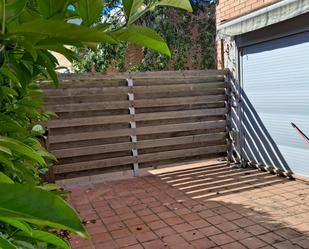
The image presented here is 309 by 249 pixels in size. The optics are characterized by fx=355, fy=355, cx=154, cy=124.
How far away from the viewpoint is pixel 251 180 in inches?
231

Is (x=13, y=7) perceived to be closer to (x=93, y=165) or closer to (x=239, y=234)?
(x=239, y=234)

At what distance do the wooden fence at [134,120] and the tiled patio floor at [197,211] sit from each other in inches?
20.5

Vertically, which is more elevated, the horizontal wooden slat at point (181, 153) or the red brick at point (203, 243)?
the horizontal wooden slat at point (181, 153)

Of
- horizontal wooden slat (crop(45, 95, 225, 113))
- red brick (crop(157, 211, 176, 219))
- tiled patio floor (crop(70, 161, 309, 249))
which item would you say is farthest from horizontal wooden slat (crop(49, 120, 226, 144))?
red brick (crop(157, 211, 176, 219))

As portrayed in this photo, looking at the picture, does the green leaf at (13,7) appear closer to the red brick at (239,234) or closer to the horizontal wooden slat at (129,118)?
the red brick at (239,234)

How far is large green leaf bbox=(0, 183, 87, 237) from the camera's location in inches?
13.0

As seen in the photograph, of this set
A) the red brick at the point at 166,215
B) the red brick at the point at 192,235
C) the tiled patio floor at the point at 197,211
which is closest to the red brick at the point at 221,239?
the tiled patio floor at the point at 197,211

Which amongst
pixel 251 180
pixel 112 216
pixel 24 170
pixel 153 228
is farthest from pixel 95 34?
pixel 251 180

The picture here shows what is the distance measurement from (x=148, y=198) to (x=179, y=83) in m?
2.59

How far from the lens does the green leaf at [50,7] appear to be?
513 mm

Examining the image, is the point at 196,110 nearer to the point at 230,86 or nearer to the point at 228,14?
the point at 230,86

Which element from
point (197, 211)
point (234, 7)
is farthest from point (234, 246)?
point (234, 7)

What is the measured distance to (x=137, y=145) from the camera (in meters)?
6.62

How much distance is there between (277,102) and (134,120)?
2524 millimetres
